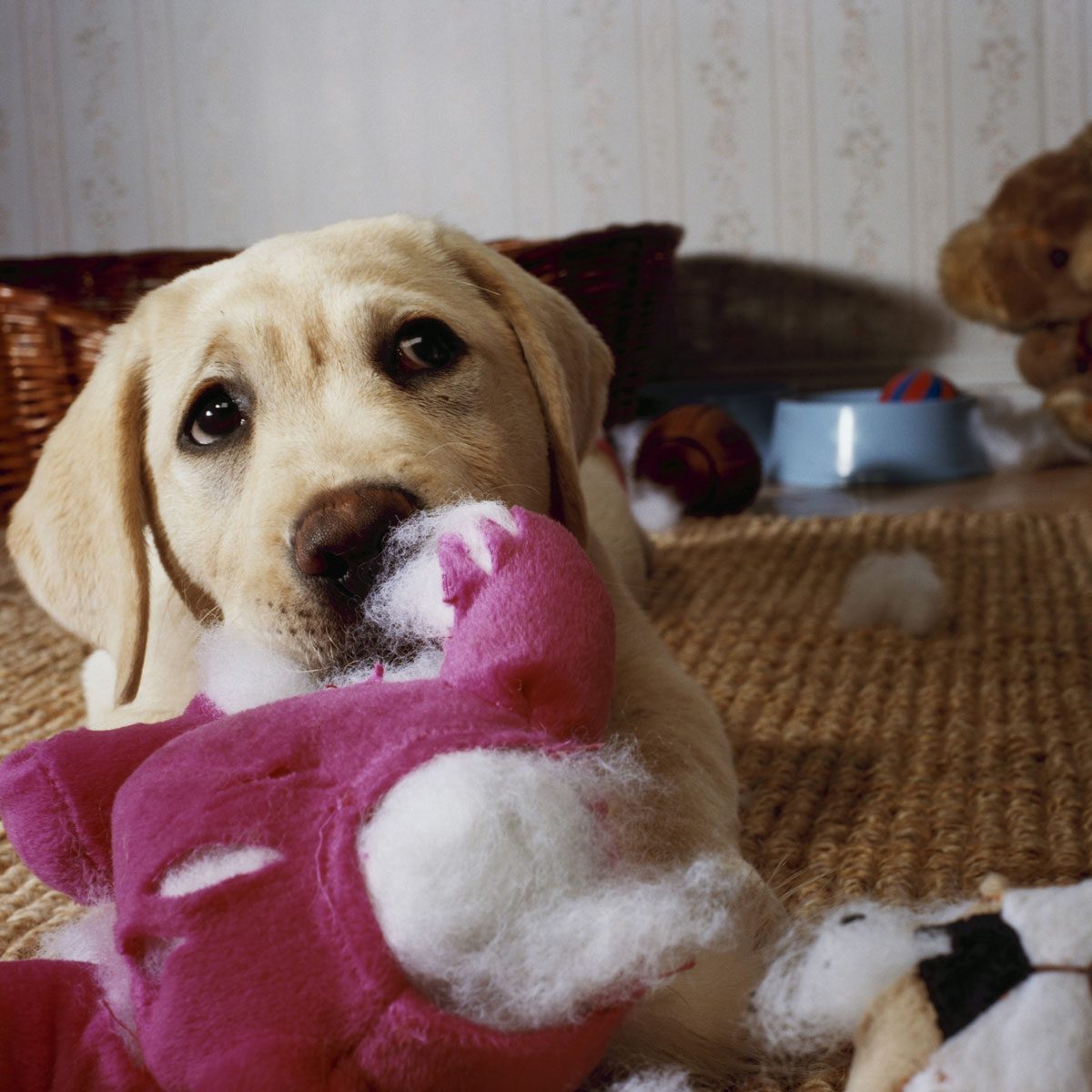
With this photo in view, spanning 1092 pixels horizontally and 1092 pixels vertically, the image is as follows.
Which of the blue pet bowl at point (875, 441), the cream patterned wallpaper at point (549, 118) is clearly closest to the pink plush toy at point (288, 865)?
the blue pet bowl at point (875, 441)

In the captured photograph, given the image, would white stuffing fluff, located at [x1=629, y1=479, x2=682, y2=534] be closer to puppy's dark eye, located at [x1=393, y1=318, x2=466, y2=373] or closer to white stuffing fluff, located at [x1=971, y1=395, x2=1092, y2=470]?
white stuffing fluff, located at [x1=971, y1=395, x2=1092, y2=470]

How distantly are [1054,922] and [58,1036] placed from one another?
0.54 metres

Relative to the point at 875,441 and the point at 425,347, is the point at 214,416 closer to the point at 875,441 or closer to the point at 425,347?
the point at 425,347

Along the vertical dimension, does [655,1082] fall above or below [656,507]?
above

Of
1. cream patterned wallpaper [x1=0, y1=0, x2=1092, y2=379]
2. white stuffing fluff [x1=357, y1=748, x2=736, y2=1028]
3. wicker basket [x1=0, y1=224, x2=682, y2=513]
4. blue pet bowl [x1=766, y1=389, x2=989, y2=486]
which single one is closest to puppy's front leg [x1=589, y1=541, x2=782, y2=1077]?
white stuffing fluff [x1=357, y1=748, x2=736, y2=1028]

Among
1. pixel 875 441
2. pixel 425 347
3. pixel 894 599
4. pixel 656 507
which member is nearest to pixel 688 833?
pixel 425 347

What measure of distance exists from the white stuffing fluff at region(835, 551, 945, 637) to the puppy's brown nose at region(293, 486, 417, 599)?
3.99ft

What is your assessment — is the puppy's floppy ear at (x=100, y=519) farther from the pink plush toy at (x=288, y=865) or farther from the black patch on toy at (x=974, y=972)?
Answer: the black patch on toy at (x=974, y=972)

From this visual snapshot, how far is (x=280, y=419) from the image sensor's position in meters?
1.16

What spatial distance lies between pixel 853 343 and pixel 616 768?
3.72 m

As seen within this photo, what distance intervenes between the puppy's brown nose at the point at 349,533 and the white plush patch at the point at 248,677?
0.08 m

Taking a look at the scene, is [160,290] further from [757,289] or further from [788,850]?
[757,289]

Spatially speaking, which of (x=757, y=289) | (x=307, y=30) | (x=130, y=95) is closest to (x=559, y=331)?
(x=757, y=289)

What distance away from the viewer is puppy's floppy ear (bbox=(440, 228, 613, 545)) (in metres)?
1.29
